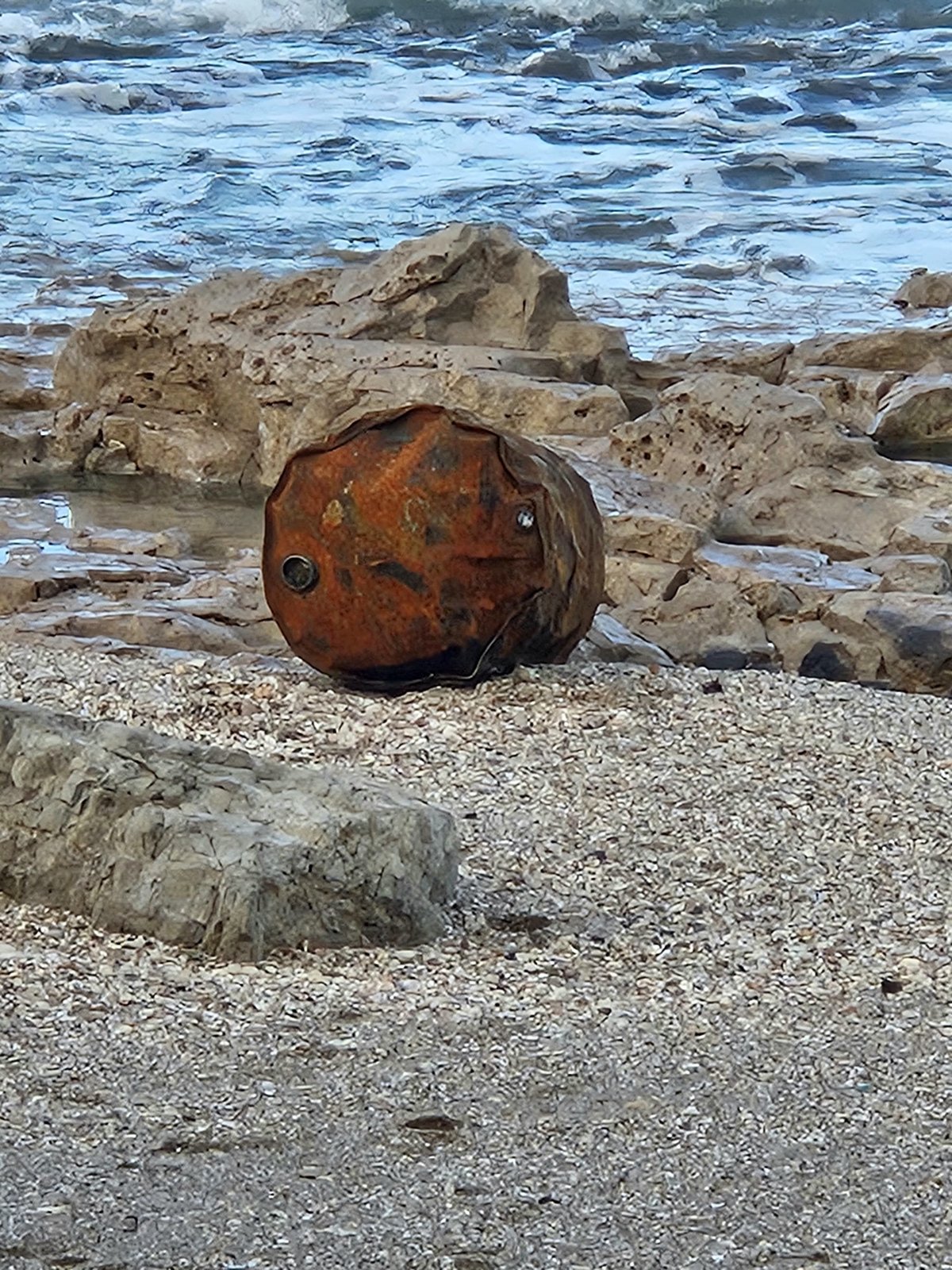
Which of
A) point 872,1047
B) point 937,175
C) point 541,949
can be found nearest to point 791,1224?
point 872,1047

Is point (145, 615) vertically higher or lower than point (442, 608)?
lower

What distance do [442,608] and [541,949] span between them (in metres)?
1.51

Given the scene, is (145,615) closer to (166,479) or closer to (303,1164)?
(166,479)

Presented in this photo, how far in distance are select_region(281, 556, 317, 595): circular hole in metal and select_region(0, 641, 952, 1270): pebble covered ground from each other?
1.68ft

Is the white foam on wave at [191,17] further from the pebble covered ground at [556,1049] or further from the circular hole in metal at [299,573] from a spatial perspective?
the pebble covered ground at [556,1049]

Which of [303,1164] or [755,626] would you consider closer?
[303,1164]

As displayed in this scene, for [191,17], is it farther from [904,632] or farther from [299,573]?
[299,573]

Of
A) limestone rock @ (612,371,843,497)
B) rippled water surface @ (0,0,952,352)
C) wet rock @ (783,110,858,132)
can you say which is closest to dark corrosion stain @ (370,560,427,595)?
limestone rock @ (612,371,843,497)

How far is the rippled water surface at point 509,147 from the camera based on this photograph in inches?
472

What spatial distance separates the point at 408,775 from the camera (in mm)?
4109

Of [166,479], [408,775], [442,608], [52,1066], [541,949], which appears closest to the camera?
[52,1066]

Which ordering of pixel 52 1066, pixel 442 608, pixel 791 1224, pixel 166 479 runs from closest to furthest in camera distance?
pixel 791 1224, pixel 52 1066, pixel 442 608, pixel 166 479

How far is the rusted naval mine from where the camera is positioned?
4512 millimetres

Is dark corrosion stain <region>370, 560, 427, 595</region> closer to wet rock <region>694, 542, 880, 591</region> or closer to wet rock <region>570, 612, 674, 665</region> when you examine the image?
wet rock <region>570, 612, 674, 665</region>
